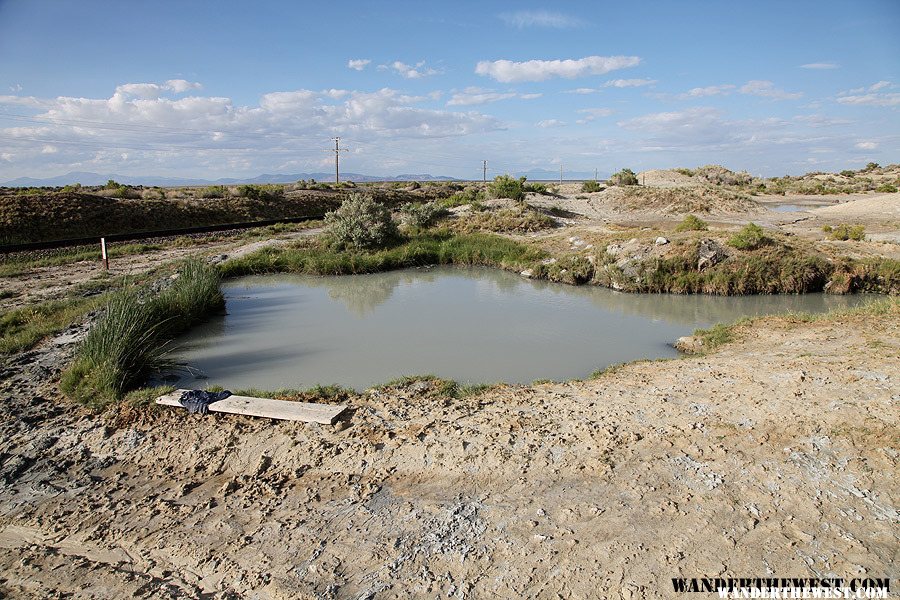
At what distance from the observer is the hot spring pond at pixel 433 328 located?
8.81 meters

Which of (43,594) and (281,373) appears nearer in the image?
(43,594)

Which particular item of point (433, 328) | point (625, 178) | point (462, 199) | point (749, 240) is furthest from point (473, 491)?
point (625, 178)

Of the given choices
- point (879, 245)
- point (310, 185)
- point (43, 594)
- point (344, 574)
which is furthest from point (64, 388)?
point (310, 185)

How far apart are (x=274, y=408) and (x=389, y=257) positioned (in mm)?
13102

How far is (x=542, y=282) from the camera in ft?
55.7

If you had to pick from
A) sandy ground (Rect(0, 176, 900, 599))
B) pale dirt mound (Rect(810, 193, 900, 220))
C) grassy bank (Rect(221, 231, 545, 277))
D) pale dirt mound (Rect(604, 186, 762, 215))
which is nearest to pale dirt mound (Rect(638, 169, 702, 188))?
pale dirt mound (Rect(604, 186, 762, 215))

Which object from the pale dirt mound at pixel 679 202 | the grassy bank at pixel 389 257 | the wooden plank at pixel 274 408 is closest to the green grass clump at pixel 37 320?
the wooden plank at pixel 274 408

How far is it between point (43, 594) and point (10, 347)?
6.64m

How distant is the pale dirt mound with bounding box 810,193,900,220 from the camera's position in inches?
1088

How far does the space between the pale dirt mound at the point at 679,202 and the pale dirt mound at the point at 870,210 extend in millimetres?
4562

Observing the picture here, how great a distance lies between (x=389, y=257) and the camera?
19.2m

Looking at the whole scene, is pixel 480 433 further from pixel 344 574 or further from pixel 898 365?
pixel 898 365

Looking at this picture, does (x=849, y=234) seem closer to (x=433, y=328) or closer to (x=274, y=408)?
(x=433, y=328)

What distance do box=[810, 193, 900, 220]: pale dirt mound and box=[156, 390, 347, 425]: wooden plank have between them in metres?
31.8
